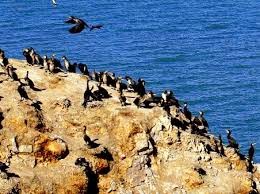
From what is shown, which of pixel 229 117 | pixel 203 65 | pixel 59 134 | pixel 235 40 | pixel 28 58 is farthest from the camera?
pixel 235 40

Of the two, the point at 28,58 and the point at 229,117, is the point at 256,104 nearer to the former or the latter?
the point at 229,117

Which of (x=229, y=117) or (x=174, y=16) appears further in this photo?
(x=174, y=16)

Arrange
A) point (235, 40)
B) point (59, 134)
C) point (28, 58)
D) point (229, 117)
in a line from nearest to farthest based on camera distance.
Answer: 1. point (59, 134)
2. point (28, 58)
3. point (229, 117)
4. point (235, 40)

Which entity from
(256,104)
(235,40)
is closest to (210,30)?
(235,40)

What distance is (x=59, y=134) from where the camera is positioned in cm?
5478

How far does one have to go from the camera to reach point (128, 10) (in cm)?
17112

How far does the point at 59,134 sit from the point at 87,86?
14.4ft

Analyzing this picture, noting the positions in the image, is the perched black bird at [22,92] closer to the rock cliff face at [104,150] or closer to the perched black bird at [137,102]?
the rock cliff face at [104,150]

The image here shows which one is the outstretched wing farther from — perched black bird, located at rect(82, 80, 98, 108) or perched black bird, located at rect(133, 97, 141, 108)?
perched black bird, located at rect(133, 97, 141, 108)

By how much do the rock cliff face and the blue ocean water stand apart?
40.0 metres

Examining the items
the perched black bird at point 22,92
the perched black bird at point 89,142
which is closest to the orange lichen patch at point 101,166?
the perched black bird at point 89,142

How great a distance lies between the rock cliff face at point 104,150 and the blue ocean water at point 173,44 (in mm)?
40018

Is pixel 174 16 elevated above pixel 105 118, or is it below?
below

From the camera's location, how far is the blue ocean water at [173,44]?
11738 centimetres
